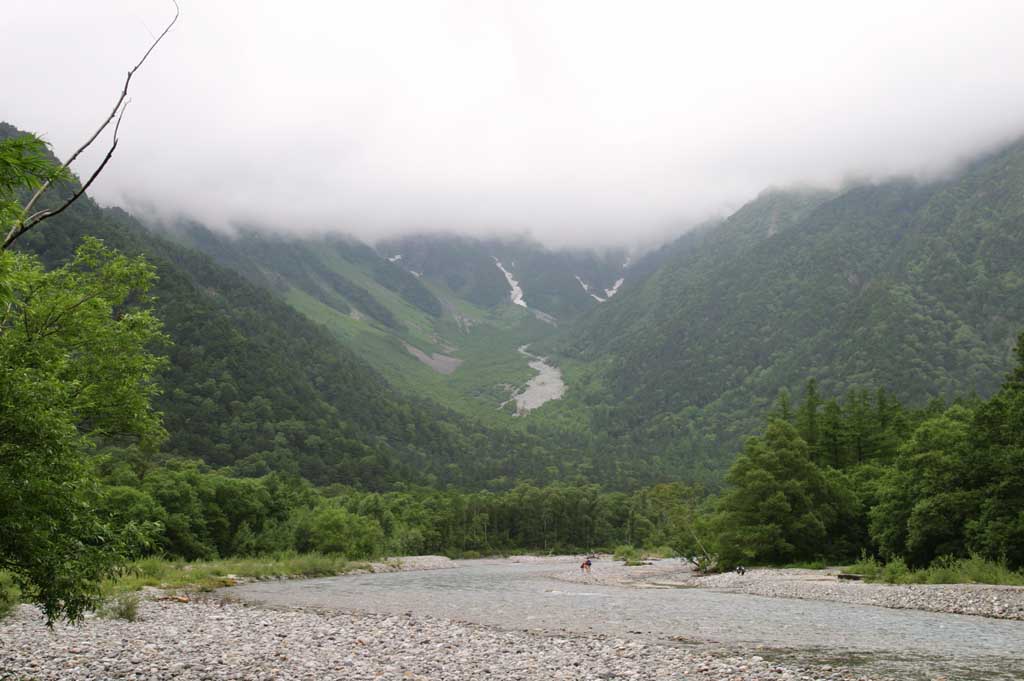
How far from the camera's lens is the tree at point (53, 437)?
12.4m

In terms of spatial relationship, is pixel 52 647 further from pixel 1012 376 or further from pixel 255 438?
pixel 255 438

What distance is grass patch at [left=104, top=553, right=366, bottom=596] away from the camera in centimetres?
5328

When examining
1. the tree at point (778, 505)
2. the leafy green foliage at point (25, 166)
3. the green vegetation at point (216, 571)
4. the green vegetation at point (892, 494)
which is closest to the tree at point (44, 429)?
the leafy green foliage at point (25, 166)

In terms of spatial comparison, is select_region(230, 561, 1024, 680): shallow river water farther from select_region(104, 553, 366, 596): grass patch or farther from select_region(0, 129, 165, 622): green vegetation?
select_region(0, 129, 165, 622): green vegetation

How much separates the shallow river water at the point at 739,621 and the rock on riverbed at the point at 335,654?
2827 millimetres

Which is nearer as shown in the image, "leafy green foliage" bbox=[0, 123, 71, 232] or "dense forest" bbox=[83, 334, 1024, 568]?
"leafy green foliage" bbox=[0, 123, 71, 232]

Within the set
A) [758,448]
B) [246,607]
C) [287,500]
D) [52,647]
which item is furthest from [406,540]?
[52,647]

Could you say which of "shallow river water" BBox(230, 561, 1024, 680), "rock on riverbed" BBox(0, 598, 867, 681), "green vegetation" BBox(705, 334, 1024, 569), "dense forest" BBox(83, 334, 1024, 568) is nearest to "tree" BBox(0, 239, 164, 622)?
"dense forest" BBox(83, 334, 1024, 568)

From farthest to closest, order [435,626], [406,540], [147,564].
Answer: [406,540]
[147,564]
[435,626]

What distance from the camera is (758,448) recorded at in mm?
71500

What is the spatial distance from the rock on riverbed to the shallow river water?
2827 millimetres

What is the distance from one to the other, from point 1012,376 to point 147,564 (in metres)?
69.4

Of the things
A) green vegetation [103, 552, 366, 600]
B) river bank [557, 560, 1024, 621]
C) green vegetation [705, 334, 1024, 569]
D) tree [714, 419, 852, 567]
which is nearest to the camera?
river bank [557, 560, 1024, 621]

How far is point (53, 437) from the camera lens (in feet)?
42.0
